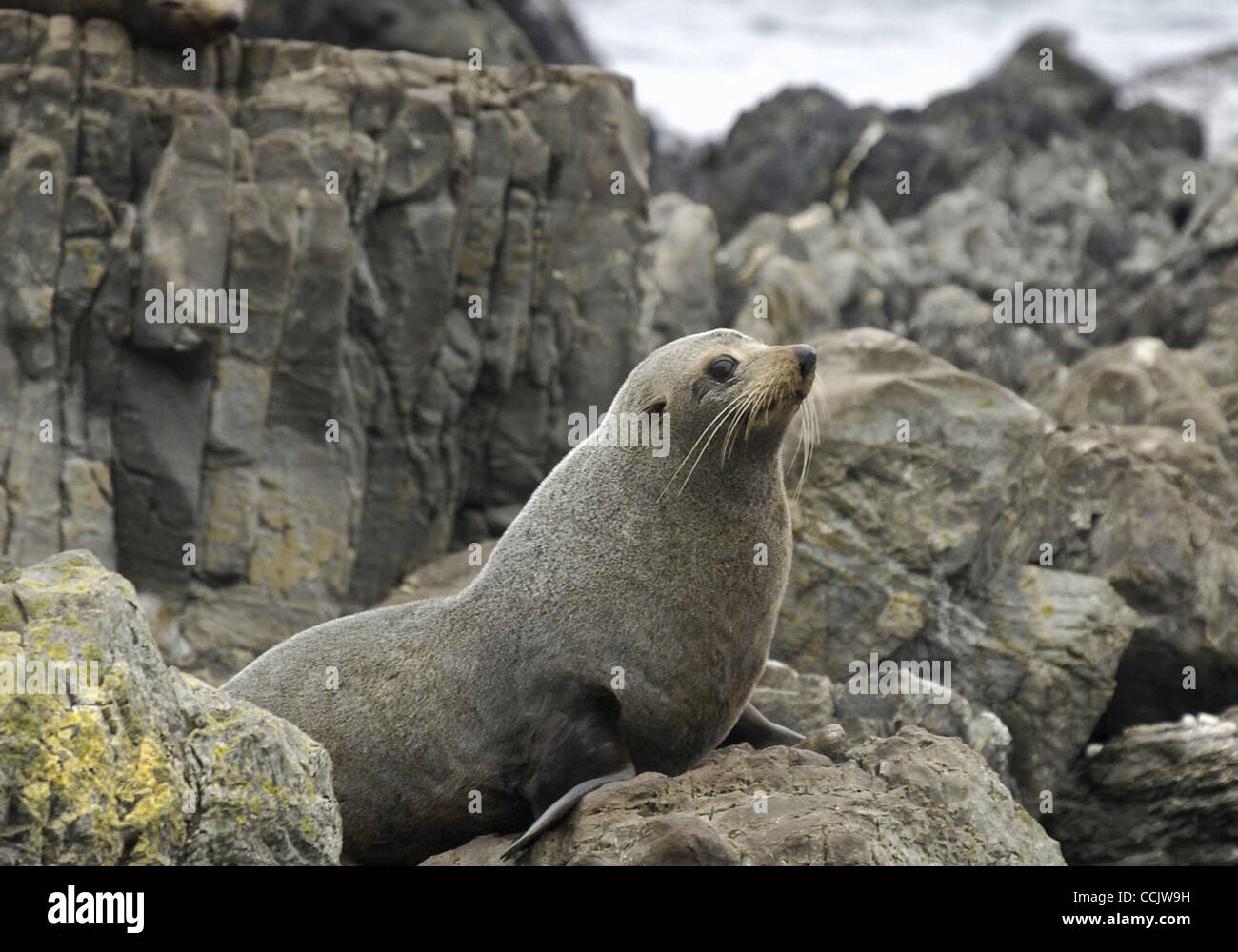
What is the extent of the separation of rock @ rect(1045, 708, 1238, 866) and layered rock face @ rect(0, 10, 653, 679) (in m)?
5.67

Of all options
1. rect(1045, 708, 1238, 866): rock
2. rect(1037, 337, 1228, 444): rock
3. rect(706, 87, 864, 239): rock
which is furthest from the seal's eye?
rect(706, 87, 864, 239): rock

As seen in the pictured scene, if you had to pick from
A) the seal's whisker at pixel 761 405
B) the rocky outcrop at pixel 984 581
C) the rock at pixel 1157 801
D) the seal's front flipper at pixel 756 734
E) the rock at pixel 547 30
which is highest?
the rock at pixel 547 30

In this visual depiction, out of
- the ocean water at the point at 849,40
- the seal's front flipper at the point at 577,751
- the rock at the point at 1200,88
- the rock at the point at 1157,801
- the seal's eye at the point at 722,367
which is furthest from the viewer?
the ocean water at the point at 849,40

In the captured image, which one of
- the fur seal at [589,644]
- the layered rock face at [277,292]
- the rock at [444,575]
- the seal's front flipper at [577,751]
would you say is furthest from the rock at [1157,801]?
the layered rock face at [277,292]

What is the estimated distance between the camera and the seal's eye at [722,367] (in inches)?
292

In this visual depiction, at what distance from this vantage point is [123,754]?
5152mm

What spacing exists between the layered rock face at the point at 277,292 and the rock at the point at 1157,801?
5672 millimetres

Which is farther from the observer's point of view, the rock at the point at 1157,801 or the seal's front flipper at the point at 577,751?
the rock at the point at 1157,801

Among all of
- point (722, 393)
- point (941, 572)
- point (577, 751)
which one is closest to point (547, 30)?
point (941, 572)

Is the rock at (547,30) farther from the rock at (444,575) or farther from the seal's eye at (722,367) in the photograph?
the seal's eye at (722,367)

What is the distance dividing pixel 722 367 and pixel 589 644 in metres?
1.44
